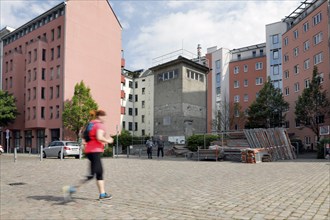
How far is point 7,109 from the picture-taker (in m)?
47.4

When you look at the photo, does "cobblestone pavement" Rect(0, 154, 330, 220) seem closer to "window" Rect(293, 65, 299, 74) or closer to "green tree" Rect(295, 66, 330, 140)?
"green tree" Rect(295, 66, 330, 140)

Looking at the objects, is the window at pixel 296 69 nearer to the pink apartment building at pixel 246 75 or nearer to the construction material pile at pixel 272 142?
the pink apartment building at pixel 246 75

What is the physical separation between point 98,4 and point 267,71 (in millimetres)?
32451

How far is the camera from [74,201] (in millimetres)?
7270

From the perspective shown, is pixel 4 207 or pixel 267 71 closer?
pixel 4 207

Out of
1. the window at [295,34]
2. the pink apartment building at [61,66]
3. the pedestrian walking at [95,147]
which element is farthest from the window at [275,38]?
the pedestrian walking at [95,147]

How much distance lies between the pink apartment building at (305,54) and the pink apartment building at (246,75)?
1134 centimetres

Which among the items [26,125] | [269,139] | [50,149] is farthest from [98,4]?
[269,139]

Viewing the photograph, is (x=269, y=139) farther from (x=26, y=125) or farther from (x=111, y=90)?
(x=26, y=125)

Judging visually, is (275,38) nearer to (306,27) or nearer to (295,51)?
(295,51)

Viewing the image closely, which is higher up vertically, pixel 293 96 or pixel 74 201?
pixel 293 96

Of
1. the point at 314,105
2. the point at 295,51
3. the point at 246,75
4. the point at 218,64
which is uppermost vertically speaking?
the point at 218,64

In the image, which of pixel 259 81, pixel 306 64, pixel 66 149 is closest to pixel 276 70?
pixel 259 81

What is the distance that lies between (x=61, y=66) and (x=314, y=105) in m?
30.6
